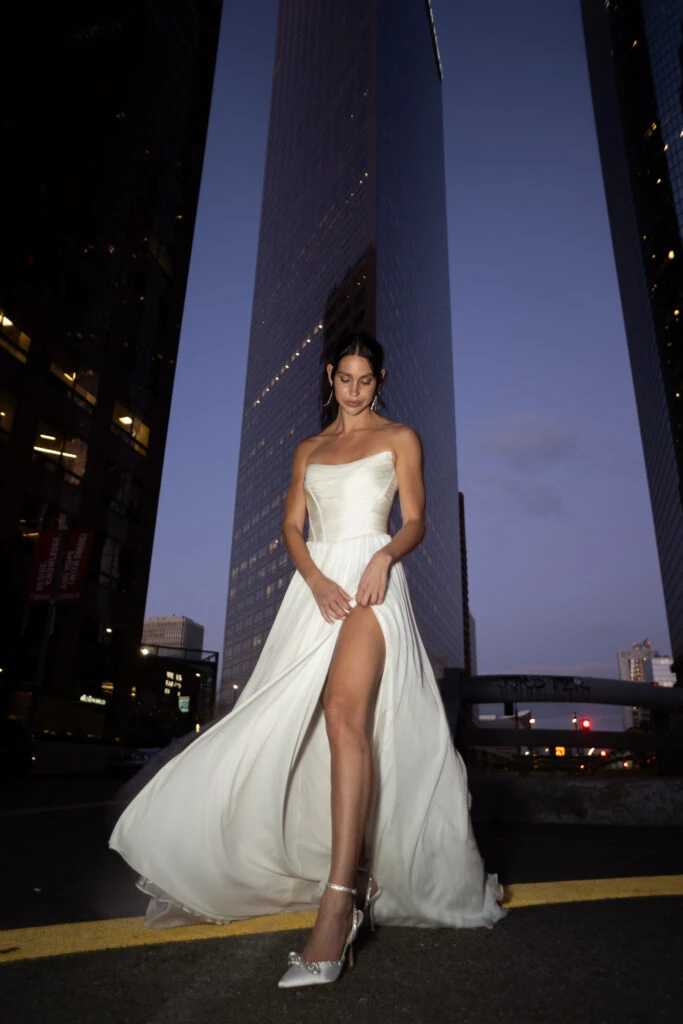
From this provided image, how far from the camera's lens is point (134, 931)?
1.80m

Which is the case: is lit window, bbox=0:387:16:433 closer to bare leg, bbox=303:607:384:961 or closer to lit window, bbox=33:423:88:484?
lit window, bbox=33:423:88:484

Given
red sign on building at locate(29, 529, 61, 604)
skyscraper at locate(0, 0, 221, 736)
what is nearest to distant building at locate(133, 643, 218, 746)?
skyscraper at locate(0, 0, 221, 736)

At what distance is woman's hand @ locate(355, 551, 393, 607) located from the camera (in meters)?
2.19

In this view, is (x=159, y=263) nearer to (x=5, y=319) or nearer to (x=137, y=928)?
(x=5, y=319)

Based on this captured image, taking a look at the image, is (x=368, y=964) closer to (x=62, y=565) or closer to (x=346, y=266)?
(x=62, y=565)

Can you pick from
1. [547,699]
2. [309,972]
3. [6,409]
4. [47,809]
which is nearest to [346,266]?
[6,409]

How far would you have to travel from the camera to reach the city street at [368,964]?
127 cm

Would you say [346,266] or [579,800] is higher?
[346,266]

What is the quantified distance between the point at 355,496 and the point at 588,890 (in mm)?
1798

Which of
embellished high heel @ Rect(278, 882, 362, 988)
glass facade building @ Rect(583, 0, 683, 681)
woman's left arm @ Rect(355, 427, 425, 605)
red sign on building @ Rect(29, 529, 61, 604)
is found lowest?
embellished high heel @ Rect(278, 882, 362, 988)

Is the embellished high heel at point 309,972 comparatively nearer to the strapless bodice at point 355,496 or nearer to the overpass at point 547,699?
the strapless bodice at point 355,496

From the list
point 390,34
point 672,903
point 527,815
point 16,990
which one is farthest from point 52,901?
point 390,34

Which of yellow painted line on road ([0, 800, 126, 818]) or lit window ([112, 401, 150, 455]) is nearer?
yellow painted line on road ([0, 800, 126, 818])

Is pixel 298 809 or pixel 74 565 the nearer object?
pixel 298 809
